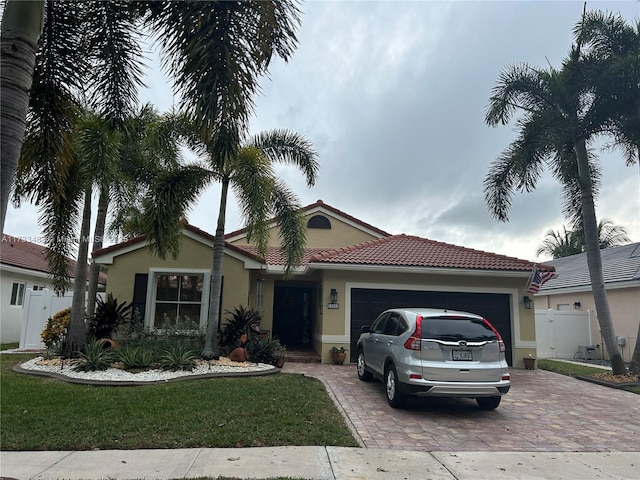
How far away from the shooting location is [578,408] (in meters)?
8.17

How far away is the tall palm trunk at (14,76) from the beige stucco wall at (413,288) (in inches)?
375

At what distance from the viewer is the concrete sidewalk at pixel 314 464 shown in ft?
15.0

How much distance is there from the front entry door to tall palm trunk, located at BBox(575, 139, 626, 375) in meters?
9.21

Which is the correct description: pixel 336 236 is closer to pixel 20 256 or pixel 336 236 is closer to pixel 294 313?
pixel 294 313

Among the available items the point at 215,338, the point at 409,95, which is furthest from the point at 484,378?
the point at 409,95

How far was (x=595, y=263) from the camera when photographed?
39.0 feet

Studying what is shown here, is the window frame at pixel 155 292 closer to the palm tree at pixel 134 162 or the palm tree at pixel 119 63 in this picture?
the palm tree at pixel 134 162

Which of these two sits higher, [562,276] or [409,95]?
[409,95]

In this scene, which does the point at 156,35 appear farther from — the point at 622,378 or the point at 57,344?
the point at 622,378

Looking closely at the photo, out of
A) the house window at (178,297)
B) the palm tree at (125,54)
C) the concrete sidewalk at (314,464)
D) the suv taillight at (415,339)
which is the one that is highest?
the palm tree at (125,54)

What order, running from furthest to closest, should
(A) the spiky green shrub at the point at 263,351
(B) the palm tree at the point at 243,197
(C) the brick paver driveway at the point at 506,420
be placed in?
(A) the spiky green shrub at the point at 263,351 → (B) the palm tree at the point at 243,197 → (C) the brick paver driveway at the point at 506,420

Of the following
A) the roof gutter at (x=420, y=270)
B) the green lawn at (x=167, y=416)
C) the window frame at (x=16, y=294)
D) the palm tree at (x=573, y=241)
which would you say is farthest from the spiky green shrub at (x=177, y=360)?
the palm tree at (x=573, y=241)

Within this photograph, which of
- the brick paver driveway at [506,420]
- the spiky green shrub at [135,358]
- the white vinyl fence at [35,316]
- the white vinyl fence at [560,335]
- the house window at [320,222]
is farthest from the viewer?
the house window at [320,222]

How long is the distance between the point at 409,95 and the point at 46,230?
963 centimetres
